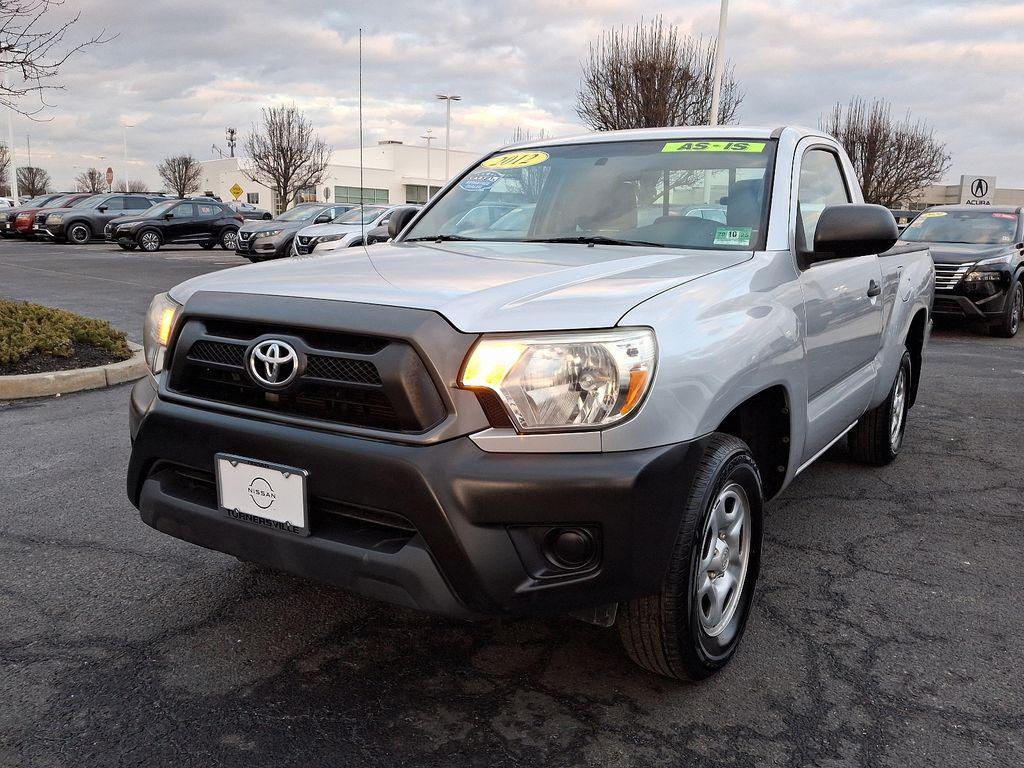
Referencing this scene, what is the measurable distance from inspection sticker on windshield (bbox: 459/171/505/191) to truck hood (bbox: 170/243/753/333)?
754 millimetres

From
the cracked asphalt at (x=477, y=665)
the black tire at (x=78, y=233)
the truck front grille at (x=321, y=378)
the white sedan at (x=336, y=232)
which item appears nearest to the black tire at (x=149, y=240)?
the black tire at (x=78, y=233)

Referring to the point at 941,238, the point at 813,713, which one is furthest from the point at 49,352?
the point at 941,238

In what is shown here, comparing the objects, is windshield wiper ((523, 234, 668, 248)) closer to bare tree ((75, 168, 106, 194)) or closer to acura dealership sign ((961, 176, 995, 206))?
acura dealership sign ((961, 176, 995, 206))

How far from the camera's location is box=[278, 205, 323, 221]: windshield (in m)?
20.9

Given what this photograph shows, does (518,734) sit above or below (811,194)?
below

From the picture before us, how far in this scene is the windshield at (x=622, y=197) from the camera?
3.31m

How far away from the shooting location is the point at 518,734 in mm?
2383

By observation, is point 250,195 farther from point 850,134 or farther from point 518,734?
point 518,734

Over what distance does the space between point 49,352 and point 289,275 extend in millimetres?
5107

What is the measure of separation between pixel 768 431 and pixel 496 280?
4.00 ft

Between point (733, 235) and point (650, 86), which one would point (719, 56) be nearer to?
point (650, 86)

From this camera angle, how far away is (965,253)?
1113 centimetres

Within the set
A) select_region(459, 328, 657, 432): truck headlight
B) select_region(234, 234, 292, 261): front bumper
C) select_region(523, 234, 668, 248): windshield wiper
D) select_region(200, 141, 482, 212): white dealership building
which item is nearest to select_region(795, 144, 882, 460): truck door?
select_region(523, 234, 668, 248): windshield wiper

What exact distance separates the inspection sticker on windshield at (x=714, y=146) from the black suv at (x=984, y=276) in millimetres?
8059
